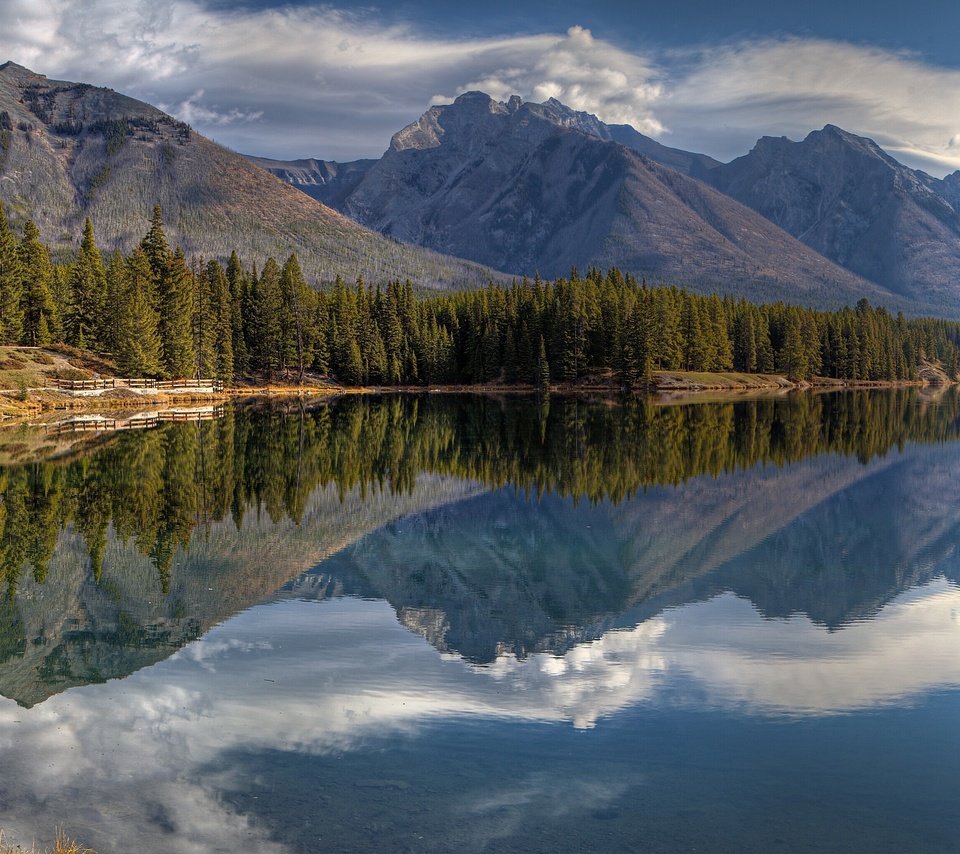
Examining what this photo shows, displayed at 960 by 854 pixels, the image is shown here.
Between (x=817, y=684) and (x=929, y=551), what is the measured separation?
17.7 m

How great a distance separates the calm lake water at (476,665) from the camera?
1314 centimetres

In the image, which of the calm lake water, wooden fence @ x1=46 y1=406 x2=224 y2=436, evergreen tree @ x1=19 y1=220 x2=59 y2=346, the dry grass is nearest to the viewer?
the dry grass

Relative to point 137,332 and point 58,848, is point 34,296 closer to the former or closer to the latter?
point 137,332

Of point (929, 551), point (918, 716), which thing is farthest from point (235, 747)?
point (929, 551)

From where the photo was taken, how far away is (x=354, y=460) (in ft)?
185

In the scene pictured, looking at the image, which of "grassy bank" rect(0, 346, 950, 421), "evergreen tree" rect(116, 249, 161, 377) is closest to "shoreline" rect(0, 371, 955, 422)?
"grassy bank" rect(0, 346, 950, 421)

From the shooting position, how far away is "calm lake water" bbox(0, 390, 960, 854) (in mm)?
13141

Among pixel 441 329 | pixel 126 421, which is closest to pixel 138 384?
pixel 126 421

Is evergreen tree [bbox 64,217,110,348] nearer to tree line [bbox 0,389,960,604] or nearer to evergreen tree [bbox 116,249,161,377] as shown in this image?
evergreen tree [bbox 116,249,161,377]

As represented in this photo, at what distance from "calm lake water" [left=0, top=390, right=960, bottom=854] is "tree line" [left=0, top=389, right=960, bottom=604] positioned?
1.44 feet

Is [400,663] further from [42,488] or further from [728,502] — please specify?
[42,488]

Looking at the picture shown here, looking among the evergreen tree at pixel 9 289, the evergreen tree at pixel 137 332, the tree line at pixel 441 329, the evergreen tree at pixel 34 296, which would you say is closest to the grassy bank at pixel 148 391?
the evergreen tree at pixel 137 332

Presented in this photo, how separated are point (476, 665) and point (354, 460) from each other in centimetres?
3769

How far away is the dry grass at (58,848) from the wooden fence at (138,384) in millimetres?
94449
